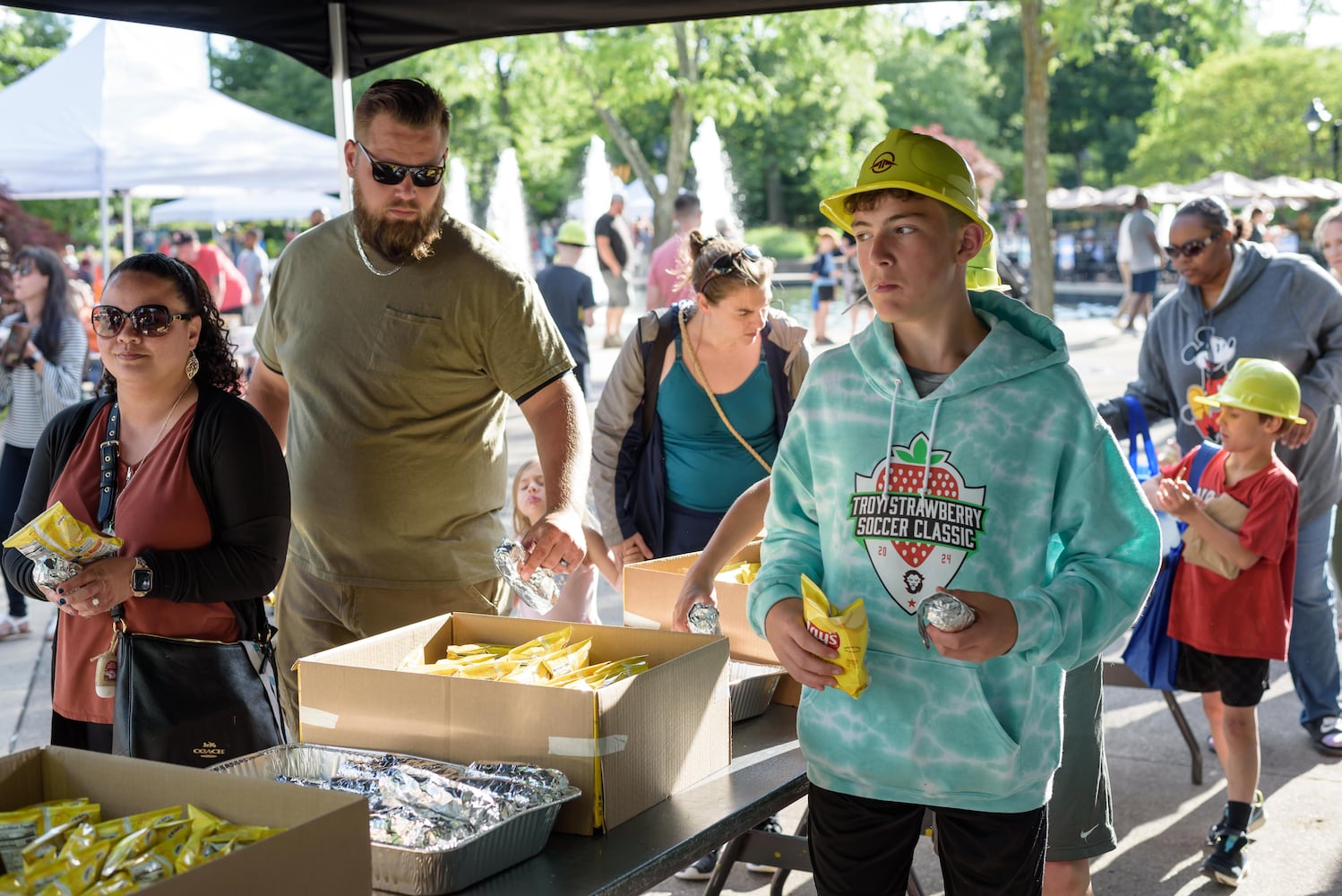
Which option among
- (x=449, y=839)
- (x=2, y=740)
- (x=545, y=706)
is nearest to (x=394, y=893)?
(x=449, y=839)

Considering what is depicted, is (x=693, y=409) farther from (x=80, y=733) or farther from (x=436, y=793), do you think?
(x=436, y=793)

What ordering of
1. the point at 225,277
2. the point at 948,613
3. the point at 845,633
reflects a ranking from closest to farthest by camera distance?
the point at 948,613
the point at 845,633
the point at 225,277

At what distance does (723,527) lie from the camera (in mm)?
3014

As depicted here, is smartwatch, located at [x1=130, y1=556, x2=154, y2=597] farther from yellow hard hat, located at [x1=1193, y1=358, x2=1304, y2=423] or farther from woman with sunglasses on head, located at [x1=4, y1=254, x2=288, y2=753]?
yellow hard hat, located at [x1=1193, y1=358, x2=1304, y2=423]

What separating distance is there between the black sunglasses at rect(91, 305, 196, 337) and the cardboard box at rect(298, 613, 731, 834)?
0.87 meters

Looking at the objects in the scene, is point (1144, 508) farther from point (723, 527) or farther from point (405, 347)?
point (405, 347)

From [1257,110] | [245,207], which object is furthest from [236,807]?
[1257,110]

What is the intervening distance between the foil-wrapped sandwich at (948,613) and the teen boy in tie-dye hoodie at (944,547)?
0.52ft

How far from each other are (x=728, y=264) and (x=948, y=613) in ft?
6.82

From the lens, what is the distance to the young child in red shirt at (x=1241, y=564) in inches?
164

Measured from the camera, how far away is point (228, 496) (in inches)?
110

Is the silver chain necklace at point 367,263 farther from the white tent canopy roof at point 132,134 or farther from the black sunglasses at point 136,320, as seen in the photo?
the white tent canopy roof at point 132,134

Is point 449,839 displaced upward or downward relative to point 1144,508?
downward

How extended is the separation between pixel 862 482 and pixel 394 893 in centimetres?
98
